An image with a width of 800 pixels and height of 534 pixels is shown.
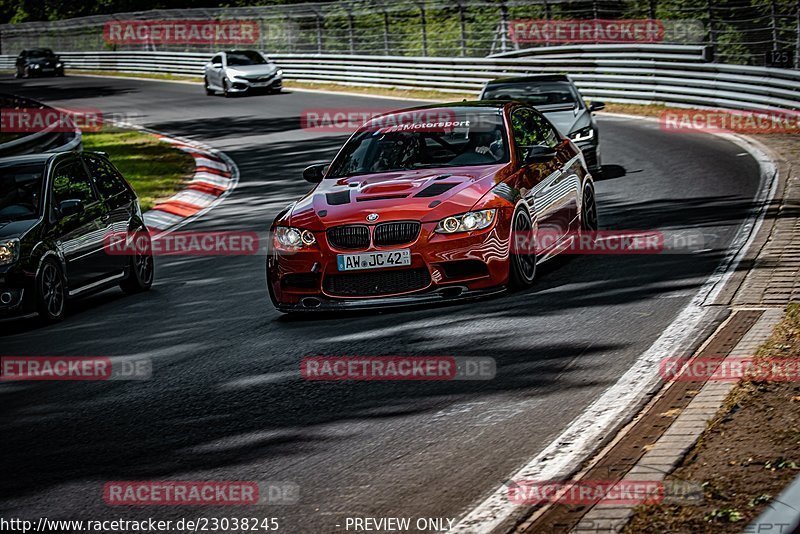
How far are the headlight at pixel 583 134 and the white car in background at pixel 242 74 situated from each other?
81.1 ft

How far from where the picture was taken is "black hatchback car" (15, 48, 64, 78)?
62.8 metres

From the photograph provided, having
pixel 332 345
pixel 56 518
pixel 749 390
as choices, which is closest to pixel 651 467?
pixel 749 390

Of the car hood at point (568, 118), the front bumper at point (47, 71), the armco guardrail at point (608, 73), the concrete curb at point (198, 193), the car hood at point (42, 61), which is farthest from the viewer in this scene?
the front bumper at point (47, 71)

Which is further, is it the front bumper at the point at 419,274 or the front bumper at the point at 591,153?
the front bumper at the point at 591,153

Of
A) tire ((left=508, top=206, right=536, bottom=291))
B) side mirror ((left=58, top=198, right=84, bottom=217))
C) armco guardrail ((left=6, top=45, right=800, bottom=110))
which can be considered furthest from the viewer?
armco guardrail ((left=6, top=45, right=800, bottom=110))

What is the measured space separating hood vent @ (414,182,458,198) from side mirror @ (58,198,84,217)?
3587mm

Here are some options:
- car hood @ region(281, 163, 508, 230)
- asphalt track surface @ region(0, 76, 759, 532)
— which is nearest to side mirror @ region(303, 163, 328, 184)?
car hood @ region(281, 163, 508, 230)

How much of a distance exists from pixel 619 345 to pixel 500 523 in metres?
3.10

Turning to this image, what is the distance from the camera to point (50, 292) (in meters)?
10.7

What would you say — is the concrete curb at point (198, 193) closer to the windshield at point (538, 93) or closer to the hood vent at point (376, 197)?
the windshield at point (538, 93)

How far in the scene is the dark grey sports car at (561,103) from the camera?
16.7m

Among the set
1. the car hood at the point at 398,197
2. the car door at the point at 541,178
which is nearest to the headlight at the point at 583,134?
the car door at the point at 541,178

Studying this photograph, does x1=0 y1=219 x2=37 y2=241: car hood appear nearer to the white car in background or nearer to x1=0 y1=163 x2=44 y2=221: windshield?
x1=0 y1=163 x2=44 y2=221: windshield

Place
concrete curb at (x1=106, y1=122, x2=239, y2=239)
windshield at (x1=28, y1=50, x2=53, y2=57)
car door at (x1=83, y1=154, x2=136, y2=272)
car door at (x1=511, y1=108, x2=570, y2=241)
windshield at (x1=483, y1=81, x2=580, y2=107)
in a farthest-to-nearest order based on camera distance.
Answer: windshield at (x1=28, y1=50, x2=53, y2=57) → windshield at (x1=483, y1=81, x2=580, y2=107) → concrete curb at (x1=106, y1=122, x2=239, y2=239) → car door at (x1=83, y1=154, x2=136, y2=272) → car door at (x1=511, y1=108, x2=570, y2=241)
